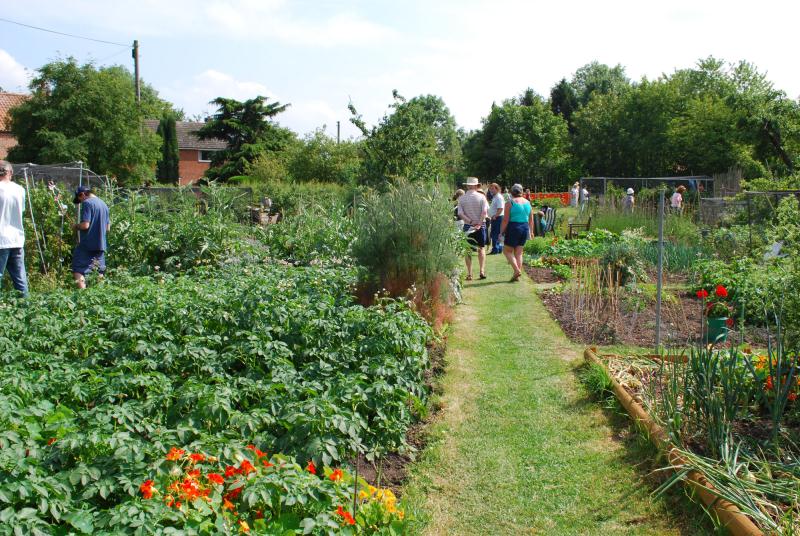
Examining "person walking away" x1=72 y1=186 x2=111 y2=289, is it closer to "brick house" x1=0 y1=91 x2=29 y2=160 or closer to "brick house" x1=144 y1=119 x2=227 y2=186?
"brick house" x1=0 y1=91 x2=29 y2=160

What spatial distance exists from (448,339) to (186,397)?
12.9 ft

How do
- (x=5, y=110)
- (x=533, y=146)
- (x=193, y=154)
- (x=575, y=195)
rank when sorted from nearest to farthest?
(x=575, y=195)
(x=5, y=110)
(x=533, y=146)
(x=193, y=154)

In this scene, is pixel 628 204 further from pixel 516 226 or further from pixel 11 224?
pixel 11 224

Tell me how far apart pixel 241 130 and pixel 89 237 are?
108 ft

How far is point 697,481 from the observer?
11.4 feet

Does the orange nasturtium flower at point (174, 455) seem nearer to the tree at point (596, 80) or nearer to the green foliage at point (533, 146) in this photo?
the green foliage at point (533, 146)

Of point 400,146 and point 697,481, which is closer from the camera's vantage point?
point 697,481

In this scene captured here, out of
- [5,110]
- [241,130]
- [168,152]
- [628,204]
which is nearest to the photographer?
[628,204]

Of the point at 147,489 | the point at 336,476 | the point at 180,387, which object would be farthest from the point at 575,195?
the point at 147,489

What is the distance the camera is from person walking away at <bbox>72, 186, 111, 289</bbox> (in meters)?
8.55

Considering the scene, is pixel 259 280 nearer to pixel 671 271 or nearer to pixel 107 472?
pixel 107 472

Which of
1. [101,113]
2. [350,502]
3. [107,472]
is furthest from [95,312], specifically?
[101,113]

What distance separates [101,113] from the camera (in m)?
30.0

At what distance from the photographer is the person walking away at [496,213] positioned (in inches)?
482
